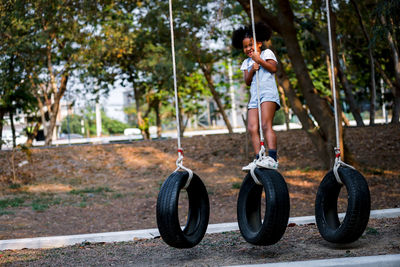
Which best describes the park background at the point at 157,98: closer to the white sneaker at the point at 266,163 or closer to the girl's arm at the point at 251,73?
the white sneaker at the point at 266,163

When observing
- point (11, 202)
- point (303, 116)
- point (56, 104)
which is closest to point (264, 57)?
point (303, 116)

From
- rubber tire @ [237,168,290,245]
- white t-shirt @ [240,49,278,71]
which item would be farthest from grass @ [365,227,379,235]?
white t-shirt @ [240,49,278,71]

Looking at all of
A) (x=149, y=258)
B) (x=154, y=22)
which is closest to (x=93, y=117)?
(x=154, y=22)

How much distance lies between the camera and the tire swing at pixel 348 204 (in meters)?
4.23

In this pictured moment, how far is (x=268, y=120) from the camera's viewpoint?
16.6 feet

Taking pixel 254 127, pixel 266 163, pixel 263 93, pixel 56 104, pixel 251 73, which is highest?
pixel 56 104

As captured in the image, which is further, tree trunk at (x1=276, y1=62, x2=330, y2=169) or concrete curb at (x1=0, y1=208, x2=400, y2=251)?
tree trunk at (x1=276, y1=62, x2=330, y2=169)

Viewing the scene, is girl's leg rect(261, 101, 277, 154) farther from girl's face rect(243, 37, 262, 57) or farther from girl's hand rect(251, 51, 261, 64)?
girl's face rect(243, 37, 262, 57)

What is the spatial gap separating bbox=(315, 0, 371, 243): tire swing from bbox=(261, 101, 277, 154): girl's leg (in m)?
0.62

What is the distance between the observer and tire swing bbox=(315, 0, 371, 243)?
423 cm

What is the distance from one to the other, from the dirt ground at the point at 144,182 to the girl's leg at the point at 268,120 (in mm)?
974

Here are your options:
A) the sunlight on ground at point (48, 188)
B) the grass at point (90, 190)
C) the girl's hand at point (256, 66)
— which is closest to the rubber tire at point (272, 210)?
the girl's hand at point (256, 66)

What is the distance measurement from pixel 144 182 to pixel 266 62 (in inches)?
325

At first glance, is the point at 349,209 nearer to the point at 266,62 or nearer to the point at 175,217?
the point at 175,217
